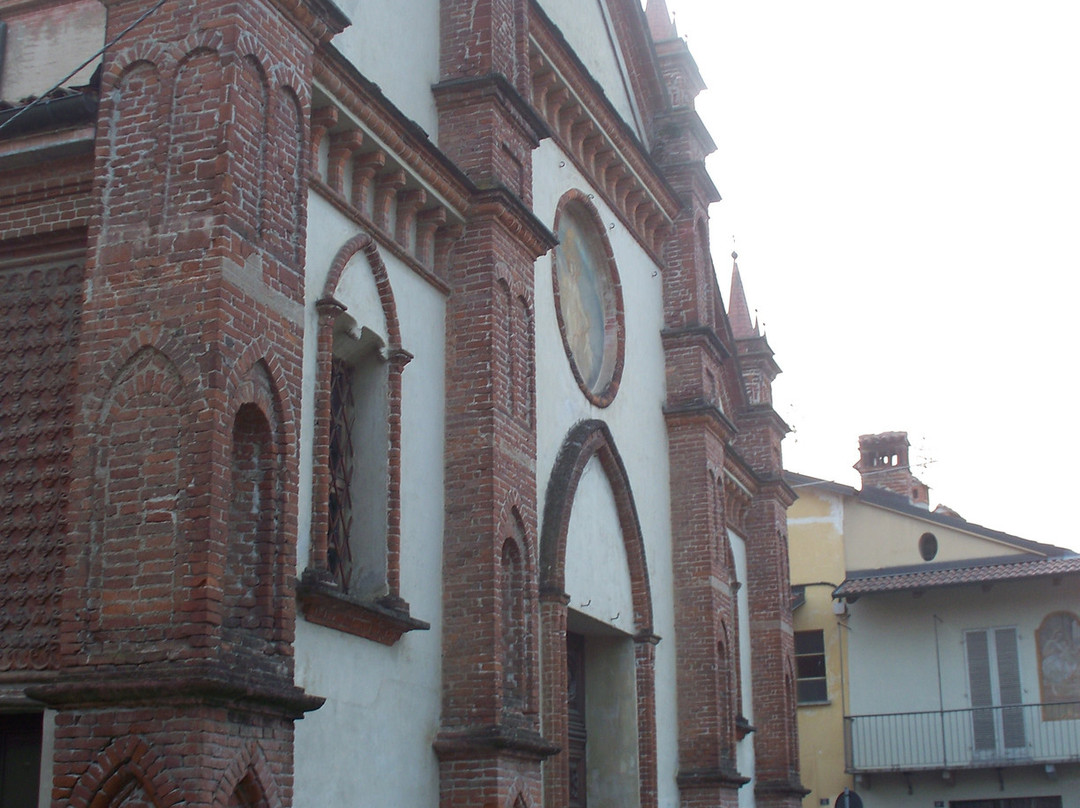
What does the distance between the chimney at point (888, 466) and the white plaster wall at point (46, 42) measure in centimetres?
2559

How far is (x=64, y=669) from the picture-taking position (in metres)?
7.82

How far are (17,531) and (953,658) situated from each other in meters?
22.6

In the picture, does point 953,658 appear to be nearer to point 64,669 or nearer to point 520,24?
point 520,24

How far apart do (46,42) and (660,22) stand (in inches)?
444

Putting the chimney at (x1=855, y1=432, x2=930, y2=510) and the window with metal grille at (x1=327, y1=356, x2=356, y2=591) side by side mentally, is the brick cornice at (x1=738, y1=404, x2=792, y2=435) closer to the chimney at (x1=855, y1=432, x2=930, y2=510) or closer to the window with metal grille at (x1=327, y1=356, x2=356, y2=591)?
the chimney at (x1=855, y1=432, x2=930, y2=510)

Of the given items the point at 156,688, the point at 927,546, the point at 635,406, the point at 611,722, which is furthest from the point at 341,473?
the point at 927,546

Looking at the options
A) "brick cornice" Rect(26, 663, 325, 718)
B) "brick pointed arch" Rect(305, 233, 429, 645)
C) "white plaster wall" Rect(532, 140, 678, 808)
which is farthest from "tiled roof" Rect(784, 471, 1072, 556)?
"brick cornice" Rect(26, 663, 325, 718)

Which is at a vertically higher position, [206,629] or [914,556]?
[914,556]

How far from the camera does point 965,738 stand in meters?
27.5

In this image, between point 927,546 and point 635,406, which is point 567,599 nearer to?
point 635,406

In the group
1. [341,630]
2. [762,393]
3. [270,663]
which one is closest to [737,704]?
[762,393]

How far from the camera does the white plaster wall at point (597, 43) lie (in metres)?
16.7

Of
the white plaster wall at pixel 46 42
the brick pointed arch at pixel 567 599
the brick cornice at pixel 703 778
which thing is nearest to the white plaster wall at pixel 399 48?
the white plaster wall at pixel 46 42

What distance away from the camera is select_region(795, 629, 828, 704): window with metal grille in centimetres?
2933
